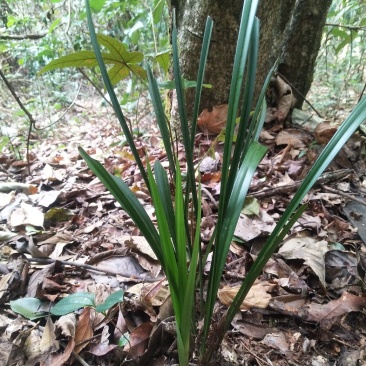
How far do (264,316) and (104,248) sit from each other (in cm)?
46

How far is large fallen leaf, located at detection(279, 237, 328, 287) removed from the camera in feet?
2.41

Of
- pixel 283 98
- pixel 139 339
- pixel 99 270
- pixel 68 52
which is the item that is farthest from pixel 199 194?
pixel 68 52

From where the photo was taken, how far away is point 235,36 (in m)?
1.25

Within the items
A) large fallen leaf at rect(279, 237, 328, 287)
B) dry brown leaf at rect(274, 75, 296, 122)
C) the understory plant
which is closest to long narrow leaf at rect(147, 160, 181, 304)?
the understory plant

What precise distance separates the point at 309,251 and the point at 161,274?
38 cm

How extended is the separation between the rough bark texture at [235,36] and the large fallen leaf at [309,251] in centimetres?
71

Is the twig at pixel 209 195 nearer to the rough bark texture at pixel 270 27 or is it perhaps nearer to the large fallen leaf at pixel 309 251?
the large fallen leaf at pixel 309 251

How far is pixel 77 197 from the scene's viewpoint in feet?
3.91

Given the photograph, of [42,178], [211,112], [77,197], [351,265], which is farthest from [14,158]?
[351,265]

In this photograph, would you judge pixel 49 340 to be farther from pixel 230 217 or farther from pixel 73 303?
pixel 230 217

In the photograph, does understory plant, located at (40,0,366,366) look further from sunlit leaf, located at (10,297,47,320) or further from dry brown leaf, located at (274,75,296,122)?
dry brown leaf, located at (274,75,296,122)

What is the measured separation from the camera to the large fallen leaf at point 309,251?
0.73 meters

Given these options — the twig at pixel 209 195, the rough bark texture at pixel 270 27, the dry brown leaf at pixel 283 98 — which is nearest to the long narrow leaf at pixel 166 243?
the twig at pixel 209 195

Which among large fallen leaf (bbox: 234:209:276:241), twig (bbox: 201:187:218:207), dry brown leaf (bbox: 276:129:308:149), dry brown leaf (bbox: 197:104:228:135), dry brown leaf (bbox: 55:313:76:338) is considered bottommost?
dry brown leaf (bbox: 55:313:76:338)
